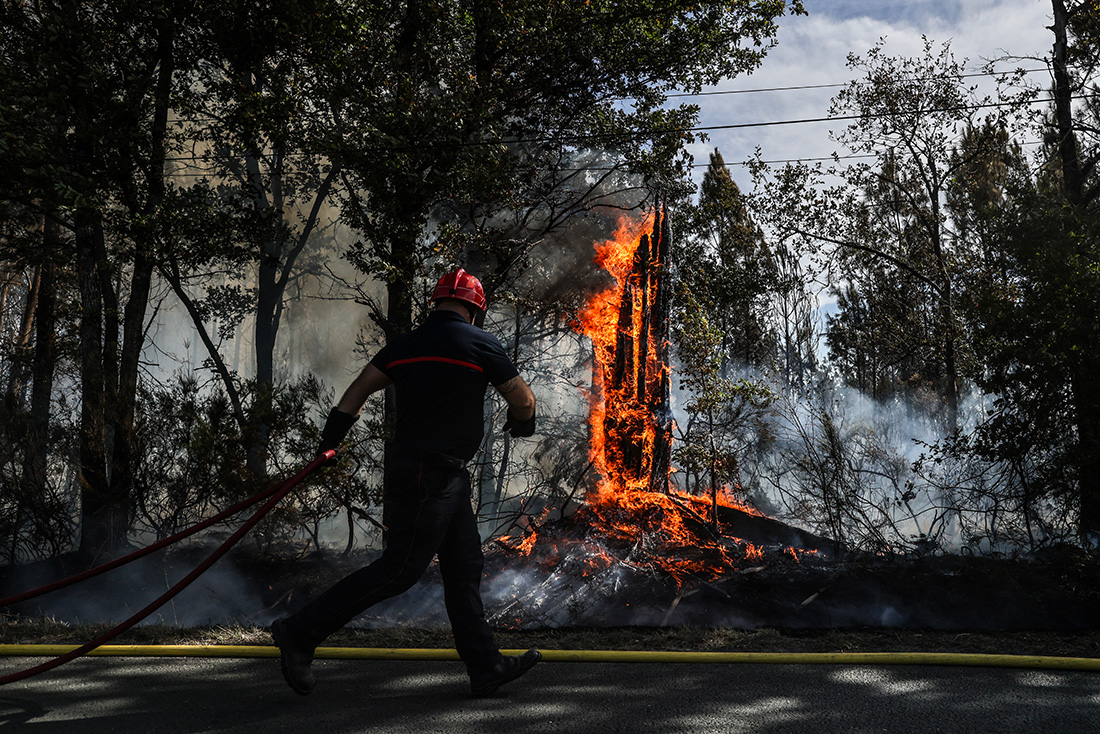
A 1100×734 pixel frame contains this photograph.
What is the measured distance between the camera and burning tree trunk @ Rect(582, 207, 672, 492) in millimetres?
8523

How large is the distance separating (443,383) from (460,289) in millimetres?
575

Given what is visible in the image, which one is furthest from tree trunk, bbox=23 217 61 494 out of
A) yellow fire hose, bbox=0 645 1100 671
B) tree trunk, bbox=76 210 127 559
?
yellow fire hose, bbox=0 645 1100 671

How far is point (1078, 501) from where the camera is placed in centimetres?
630

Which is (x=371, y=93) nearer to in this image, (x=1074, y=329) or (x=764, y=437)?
(x=764, y=437)

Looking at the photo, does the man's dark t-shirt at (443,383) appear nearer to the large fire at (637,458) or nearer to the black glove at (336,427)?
the black glove at (336,427)

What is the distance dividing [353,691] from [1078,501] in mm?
6110

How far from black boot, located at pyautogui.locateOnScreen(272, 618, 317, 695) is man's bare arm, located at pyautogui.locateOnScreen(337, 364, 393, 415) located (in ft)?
3.49

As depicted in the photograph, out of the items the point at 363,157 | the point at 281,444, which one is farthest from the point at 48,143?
the point at 281,444

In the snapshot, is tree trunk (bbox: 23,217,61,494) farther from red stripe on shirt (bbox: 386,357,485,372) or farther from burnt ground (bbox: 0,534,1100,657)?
red stripe on shirt (bbox: 386,357,485,372)

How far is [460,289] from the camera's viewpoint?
3.96m

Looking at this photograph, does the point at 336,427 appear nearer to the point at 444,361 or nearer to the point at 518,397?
the point at 444,361

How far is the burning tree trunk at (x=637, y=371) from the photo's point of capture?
8.52m

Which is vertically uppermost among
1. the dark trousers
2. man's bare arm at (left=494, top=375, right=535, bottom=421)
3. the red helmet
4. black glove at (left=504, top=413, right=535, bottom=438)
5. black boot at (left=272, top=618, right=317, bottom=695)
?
the red helmet

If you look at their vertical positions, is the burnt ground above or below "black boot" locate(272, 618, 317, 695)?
below
